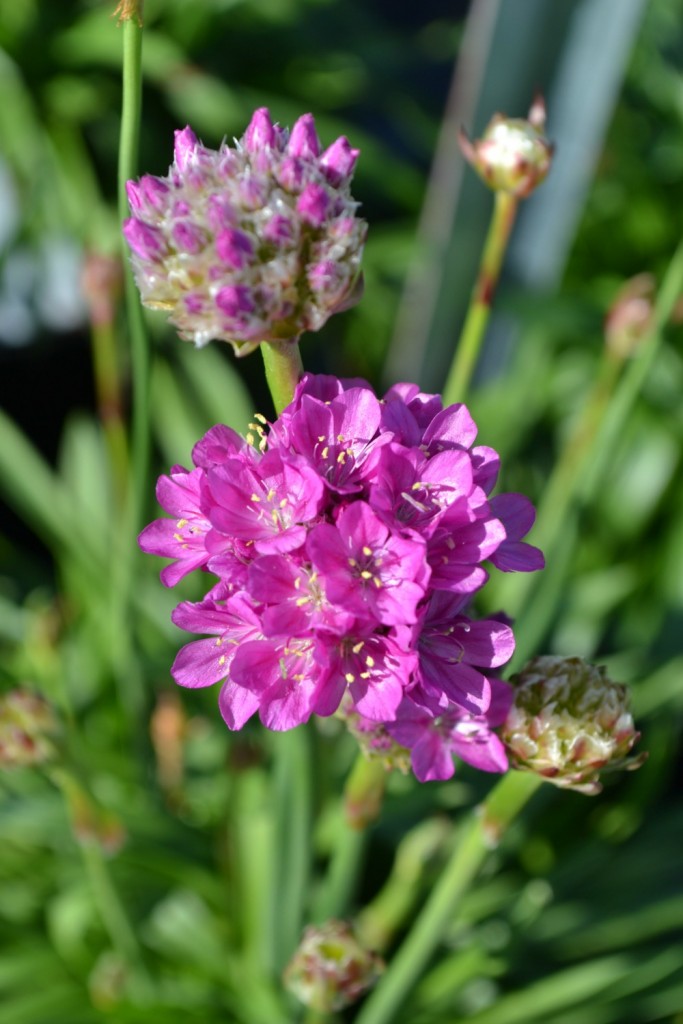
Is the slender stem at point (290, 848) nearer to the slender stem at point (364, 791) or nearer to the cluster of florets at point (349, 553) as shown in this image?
the slender stem at point (364, 791)

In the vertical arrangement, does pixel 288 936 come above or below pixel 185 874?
above

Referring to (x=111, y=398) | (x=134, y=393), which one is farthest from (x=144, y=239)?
(x=111, y=398)

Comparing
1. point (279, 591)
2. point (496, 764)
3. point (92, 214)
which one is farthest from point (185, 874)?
point (92, 214)

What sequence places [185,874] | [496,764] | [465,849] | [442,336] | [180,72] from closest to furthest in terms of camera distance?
[496,764] → [465,849] → [185,874] → [442,336] → [180,72]

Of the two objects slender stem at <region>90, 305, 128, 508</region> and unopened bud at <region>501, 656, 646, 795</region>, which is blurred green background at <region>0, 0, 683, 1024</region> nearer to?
slender stem at <region>90, 305, 128, 508</region>

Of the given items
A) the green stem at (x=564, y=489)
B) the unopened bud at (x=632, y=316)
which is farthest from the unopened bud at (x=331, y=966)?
the unopened bud at (x=632, y=316)

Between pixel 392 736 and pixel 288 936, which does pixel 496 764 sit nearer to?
pixel 392 736
